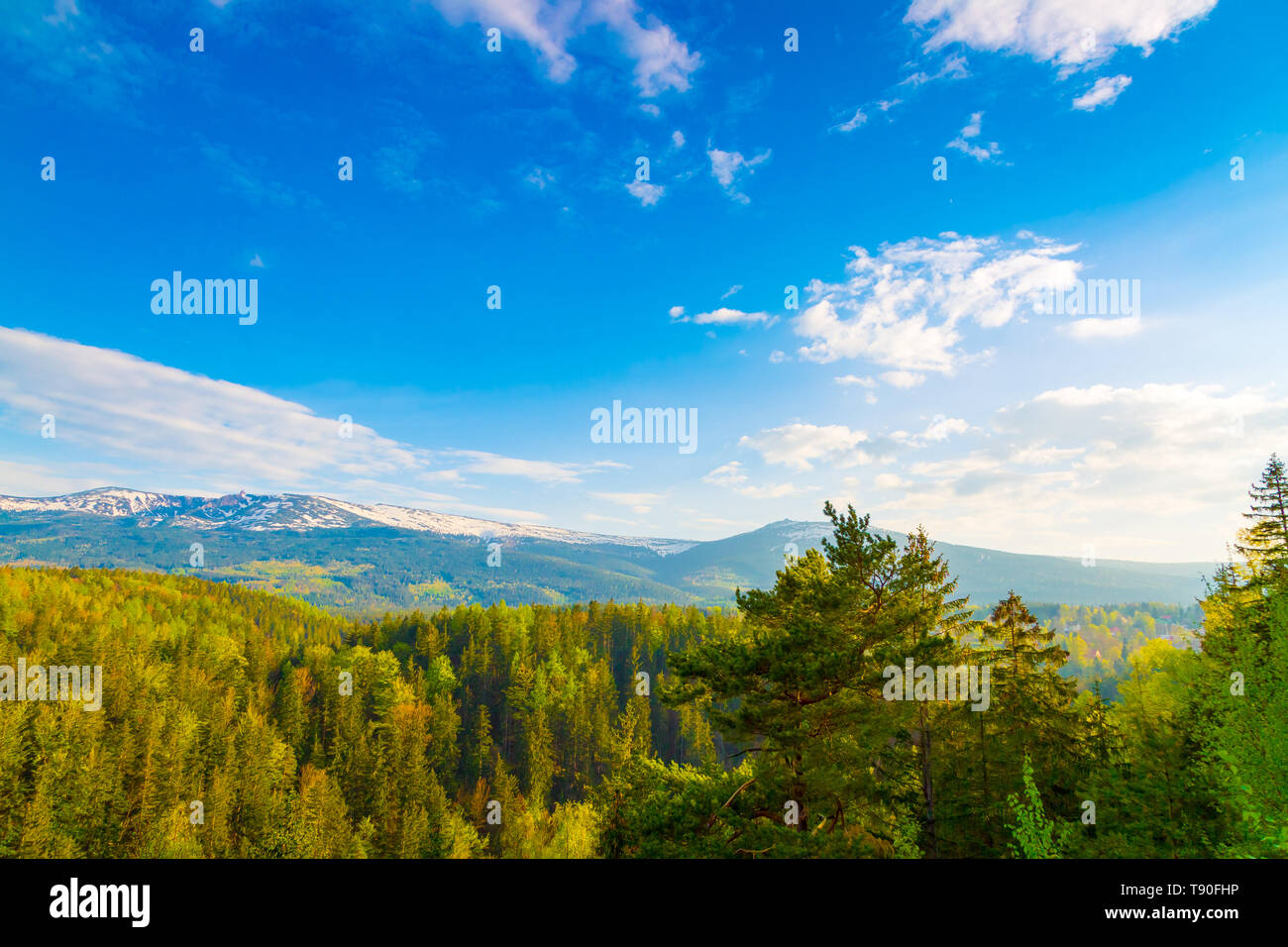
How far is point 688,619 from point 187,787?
86236 mm

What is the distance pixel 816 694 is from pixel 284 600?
19604 cm

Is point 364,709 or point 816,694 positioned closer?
point 816,694

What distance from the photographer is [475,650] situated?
105062 millimetres

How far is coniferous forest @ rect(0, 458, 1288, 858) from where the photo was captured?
1667 cm

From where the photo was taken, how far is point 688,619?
122 m

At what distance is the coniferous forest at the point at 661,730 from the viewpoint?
1667cm

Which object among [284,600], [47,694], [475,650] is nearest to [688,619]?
[475,650]

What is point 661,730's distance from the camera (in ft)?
343
